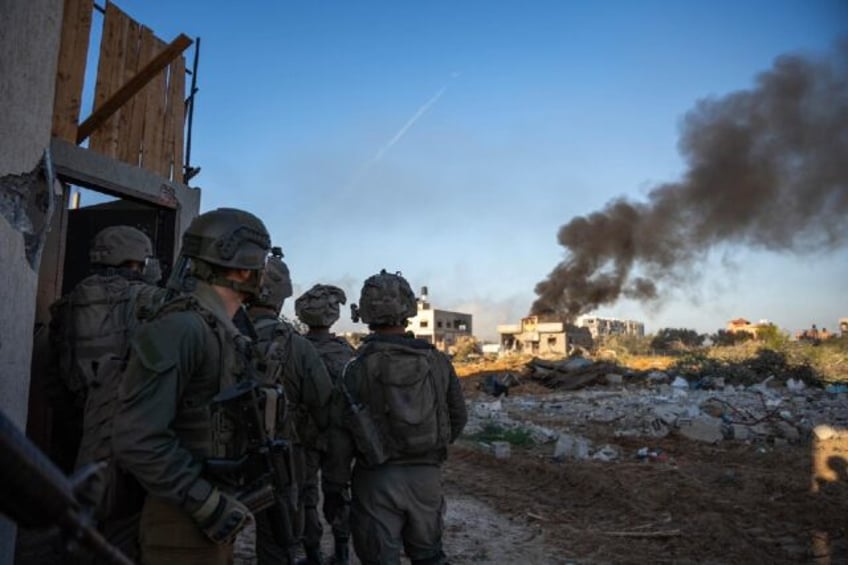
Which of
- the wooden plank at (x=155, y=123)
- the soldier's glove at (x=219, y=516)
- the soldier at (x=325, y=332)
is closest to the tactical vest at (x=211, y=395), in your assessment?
the soldier's glove at (x=219, y=516)

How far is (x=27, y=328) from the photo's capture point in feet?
9.80

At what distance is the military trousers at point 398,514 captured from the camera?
3.10m

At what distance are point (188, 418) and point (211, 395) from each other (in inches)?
3.9

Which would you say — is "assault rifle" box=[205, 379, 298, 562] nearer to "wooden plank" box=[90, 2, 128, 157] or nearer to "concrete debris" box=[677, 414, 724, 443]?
"wooden plank" box=[90, 2, 128, 157]

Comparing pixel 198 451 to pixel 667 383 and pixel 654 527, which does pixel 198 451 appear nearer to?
pixel 654 527

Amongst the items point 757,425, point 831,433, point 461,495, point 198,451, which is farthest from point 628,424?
point 198,451

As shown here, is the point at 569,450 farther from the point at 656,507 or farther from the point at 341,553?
the point at 341,553

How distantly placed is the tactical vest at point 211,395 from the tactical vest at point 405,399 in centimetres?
125

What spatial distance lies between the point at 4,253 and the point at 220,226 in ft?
4.20

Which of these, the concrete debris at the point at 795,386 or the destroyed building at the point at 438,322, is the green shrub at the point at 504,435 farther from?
the destroyed building at the point at 438,322

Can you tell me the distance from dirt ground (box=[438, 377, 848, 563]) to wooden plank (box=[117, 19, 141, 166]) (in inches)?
154

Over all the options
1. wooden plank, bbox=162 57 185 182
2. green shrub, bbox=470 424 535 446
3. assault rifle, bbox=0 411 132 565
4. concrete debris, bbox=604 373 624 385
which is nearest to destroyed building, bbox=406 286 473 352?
concrete debris, bbox=604 373 624 385

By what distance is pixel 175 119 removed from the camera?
5379mm

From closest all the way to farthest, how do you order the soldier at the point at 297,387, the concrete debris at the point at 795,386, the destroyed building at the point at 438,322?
the soldier at the point at 297,387
the concrete debris at the point at 795,386
the destroyed building at the point at 438,322
